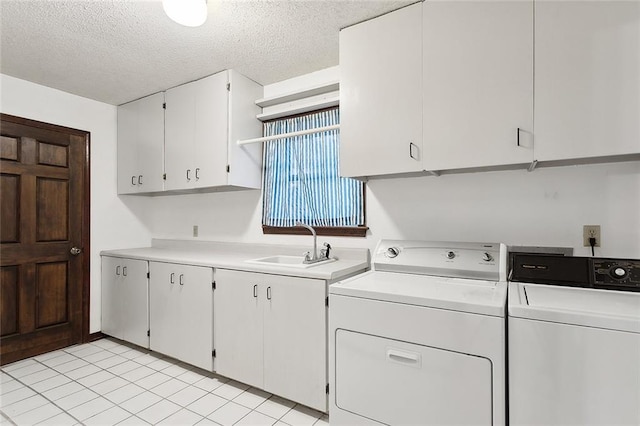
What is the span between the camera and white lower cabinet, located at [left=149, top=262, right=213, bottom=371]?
2.42 meters

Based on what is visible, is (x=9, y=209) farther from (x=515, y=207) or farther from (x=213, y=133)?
(x=515, y=207)

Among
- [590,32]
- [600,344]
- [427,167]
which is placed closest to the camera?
[600,344]

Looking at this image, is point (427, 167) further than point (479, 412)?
Yes

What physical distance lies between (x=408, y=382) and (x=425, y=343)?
0.21m

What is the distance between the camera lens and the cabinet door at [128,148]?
10.9ft

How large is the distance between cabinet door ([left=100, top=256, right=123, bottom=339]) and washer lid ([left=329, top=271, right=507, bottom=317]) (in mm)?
2528

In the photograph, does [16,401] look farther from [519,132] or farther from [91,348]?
[519,132]

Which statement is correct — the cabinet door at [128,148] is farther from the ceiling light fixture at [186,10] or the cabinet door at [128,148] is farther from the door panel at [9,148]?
the ceiling light fixture at [186,10]

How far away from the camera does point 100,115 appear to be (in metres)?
3.37

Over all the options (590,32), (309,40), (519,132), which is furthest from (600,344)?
(309,40)

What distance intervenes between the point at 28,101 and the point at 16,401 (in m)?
2.44

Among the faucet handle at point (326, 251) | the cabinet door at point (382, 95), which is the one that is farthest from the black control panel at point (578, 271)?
the faucet handle at point (326, 251)

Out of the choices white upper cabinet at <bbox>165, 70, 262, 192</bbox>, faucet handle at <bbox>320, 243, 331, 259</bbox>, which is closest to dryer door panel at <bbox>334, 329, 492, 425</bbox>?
faucet handle at <bbox>320, 243, 331, 259</bbox>

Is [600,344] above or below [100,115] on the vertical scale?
below
